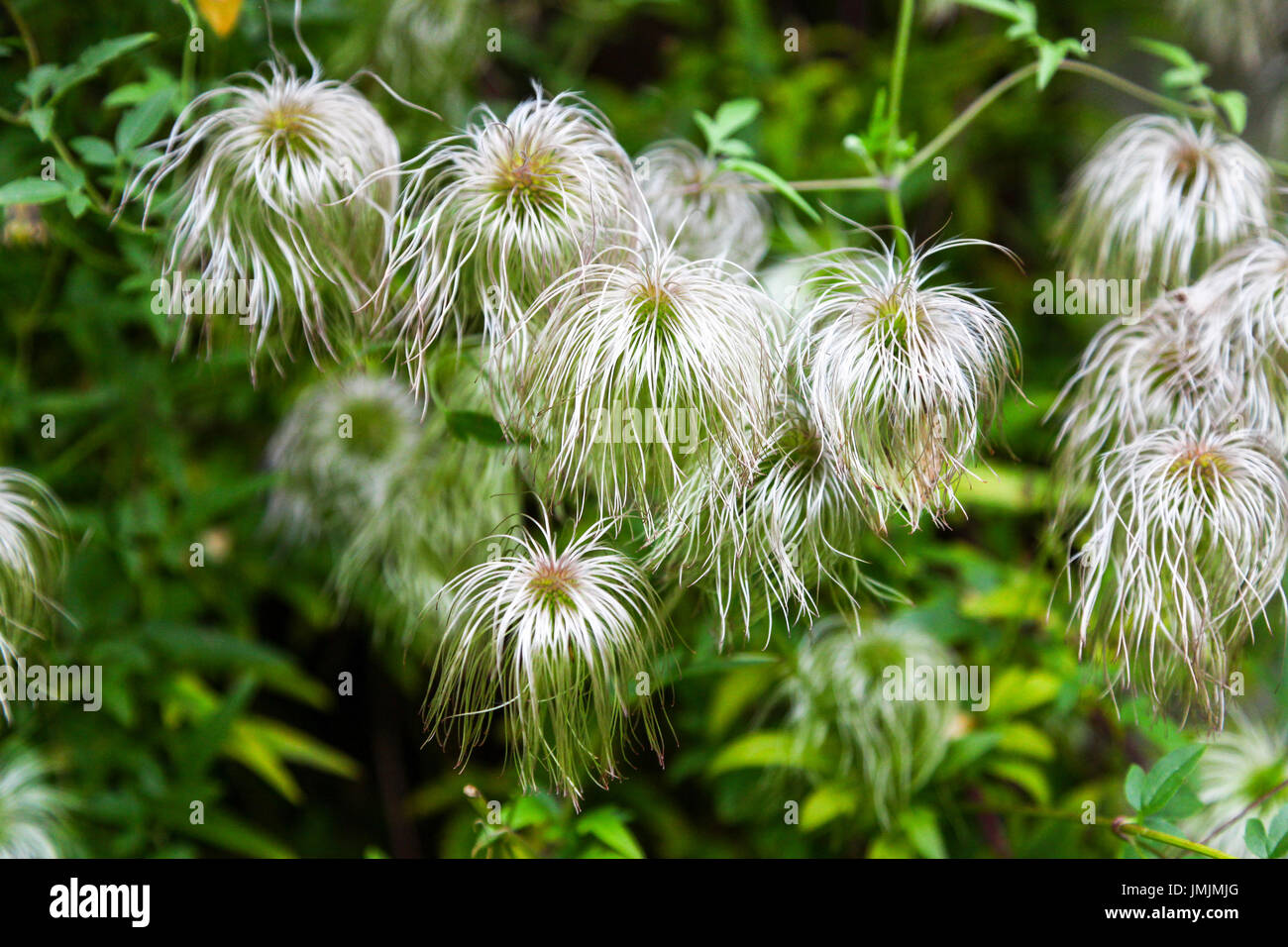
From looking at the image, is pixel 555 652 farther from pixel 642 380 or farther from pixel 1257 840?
pixel 1257 840

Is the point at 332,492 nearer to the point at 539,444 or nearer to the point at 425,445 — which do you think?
the point at 425,445

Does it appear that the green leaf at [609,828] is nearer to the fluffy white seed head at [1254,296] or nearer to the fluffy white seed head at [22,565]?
the fluffy white seed head at [22,565]

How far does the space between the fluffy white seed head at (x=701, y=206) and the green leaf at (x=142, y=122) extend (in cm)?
42

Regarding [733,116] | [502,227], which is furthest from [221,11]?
[733,116]

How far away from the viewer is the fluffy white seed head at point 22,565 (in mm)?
799

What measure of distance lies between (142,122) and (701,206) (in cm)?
51

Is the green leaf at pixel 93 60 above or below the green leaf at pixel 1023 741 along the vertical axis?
above

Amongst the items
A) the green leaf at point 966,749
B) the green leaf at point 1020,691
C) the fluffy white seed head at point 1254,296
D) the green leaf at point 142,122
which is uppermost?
the green leaf at point 142,122

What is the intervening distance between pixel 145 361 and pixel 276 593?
0.41 m

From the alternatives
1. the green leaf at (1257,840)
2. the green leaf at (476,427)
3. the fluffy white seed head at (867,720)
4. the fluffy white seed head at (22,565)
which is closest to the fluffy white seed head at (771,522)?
the green leaf at (476,427)

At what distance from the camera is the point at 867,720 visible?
3.34 feet

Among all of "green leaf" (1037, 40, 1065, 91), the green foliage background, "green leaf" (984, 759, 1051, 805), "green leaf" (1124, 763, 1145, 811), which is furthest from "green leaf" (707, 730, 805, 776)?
"green leaf" (1037, 40, 1065, 91)

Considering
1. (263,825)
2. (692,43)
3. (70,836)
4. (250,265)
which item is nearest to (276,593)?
(263,825)

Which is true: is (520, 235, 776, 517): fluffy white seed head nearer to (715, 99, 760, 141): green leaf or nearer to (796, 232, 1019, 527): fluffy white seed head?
(796, 232, 1019, 527): fluffy white seed head
